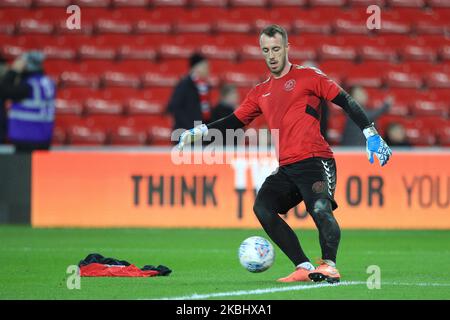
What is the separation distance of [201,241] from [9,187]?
3475 millimetres

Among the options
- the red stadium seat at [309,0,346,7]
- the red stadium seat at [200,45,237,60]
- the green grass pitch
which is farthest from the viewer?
the red stadium seat at [309,0,346,7]

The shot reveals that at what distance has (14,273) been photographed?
9070 millimetres

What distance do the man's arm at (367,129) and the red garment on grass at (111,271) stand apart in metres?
2.15

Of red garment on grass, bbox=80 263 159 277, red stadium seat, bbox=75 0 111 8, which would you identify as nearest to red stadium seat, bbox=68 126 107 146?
red stadium seat, bbox=75 0 111 8

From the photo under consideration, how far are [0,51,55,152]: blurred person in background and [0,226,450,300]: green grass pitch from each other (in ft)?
4.72

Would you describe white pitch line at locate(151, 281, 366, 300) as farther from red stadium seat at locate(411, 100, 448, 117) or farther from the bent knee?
red stadium seat at locate(411, 100, 448, 117)

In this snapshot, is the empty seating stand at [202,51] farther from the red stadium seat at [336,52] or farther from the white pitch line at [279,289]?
the white pitch line at [279,289]

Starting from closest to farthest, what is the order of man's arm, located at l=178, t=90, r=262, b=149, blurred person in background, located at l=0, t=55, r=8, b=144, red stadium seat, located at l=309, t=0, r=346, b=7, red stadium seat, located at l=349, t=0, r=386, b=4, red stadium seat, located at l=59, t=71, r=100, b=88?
1. man's arm, located at l=178, t=90, r=262, b=149
2. blurred person in background, located at l=0, t=55, r=8, b=144
3. red stadium seat, located at l=59, t=71, r=100, b=88
4. red stadium seat, located at l=349, t=0, r=386, b=4
5. red stadium seat, located at l=309, t=0, r=346, b=7

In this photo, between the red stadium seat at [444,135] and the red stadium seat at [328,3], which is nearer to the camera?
the red stadium seat at [444,135]

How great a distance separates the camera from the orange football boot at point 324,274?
798 cm

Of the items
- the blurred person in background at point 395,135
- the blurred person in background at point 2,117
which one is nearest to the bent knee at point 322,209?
the blurred person in background at point 395,135

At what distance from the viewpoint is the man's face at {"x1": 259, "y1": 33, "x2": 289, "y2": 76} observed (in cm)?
824
